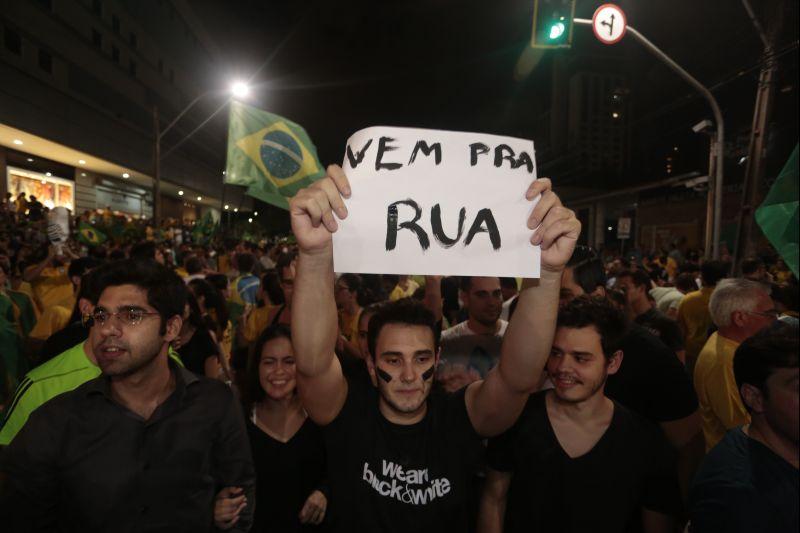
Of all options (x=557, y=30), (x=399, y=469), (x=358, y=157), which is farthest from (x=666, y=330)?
(x=557, y=30)

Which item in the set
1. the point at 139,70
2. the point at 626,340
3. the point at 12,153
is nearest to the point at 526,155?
the point at 626,340

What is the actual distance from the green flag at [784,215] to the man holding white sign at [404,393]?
1.90ft

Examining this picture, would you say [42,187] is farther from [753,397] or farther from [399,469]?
[753,397]

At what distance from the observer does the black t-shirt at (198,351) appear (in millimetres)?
4098

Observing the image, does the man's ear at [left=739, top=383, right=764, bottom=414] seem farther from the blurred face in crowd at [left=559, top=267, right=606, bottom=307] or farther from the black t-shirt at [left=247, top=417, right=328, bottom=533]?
the black t-shirt at [left=247, top=417, right=328, bottom=533]

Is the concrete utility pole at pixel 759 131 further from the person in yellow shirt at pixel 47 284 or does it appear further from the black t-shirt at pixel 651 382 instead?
the person in yellow shirt at pixel 47 284

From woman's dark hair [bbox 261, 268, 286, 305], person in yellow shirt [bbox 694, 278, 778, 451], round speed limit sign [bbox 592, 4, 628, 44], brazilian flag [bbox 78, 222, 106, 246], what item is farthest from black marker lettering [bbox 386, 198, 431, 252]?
brazilian flag [bbox 78, 222, 106, 246]

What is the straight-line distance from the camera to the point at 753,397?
1.81 metres

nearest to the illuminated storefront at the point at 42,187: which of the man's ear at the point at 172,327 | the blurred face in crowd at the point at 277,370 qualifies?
the blurred face in crowd at the point at 277,370

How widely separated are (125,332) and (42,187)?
97.5 feet

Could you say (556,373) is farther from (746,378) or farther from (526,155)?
(526,155)

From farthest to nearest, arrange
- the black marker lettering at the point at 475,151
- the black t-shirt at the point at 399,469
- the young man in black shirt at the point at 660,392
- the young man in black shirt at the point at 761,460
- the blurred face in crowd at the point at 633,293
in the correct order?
the blurred face in crowd at the point at 633,293 → the young man in black shirt at the point at 660,392 → the black t-shirt at the point at 399,469 → the black marker lettering at the point at 475,151 → the young man in black shirt at the point at 761,460

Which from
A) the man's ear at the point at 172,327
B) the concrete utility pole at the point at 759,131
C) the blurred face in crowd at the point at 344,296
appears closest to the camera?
the man's ear at the point at 172,327

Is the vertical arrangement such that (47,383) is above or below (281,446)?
above
